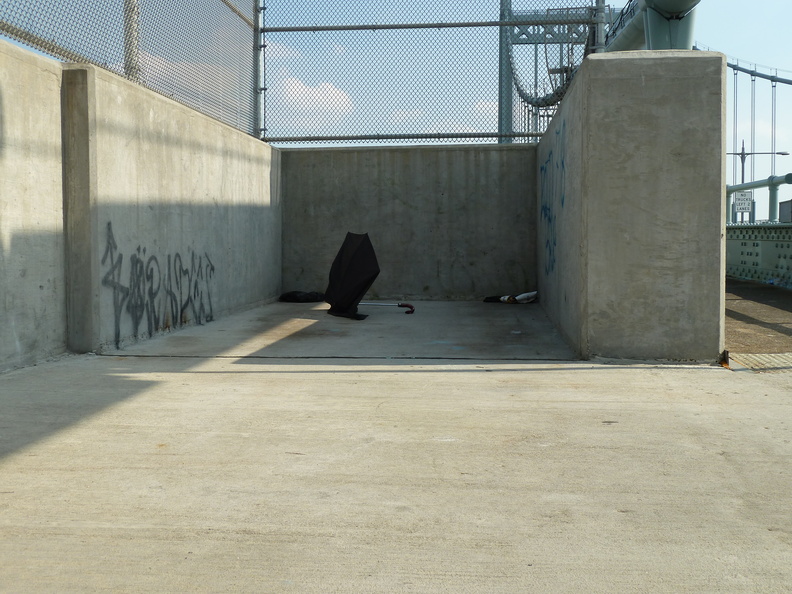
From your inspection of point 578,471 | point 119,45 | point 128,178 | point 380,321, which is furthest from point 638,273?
point 119,45

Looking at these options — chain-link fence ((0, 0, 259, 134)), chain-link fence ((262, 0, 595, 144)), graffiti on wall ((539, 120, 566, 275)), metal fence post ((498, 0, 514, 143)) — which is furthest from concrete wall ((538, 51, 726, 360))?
metal fence post ((498, 0, 514, 143))

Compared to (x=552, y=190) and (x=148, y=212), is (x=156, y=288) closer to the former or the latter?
(x=148, y=212)

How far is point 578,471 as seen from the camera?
3.26 metres

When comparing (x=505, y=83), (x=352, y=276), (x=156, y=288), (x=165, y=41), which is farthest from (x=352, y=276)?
(x=505, y=83)

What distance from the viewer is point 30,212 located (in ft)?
18.6

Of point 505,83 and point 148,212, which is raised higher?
point 505,83

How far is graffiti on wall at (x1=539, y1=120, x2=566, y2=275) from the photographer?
7763mm

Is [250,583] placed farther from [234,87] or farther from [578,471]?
[234,87]

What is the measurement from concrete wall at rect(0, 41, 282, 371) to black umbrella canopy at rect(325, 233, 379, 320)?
4.81ft

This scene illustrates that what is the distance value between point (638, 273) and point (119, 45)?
16.5ft

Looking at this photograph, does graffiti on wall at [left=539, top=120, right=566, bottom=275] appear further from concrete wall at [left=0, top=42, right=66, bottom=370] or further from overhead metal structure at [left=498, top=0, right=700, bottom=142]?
concrete wall at [left=0, top=42, right=66, bottom=370]

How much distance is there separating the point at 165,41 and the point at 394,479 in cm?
641

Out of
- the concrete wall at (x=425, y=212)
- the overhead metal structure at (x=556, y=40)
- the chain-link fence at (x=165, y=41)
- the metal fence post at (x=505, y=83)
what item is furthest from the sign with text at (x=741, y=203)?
the chain-link fence at (x=165, y=41)

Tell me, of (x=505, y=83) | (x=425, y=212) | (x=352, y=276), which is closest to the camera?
(x=352, y=276)
